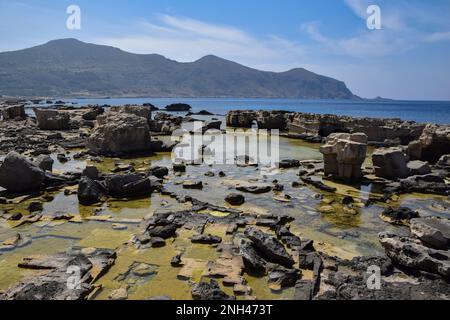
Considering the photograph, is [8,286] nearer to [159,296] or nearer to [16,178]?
[159,296]

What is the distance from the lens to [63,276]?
7.55 m

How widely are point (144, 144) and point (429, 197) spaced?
18.0 meters

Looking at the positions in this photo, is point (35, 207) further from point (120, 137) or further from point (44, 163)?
point (120, 137)

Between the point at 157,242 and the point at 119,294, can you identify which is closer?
the point at 119,294

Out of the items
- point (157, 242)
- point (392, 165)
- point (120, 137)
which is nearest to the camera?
point (157, 242)

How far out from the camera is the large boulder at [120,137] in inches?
936

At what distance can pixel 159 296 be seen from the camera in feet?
22.7

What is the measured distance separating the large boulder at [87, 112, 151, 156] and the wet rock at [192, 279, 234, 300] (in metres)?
17.6

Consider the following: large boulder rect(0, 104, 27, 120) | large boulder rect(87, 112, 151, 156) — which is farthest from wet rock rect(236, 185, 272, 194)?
large boulder rect(0, 104, 27, 120)

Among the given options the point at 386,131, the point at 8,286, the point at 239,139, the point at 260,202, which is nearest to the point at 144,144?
the point at 239,139

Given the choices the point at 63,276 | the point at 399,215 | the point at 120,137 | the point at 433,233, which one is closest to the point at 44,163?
the point at 120,137

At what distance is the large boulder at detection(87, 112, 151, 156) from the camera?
78.0ft

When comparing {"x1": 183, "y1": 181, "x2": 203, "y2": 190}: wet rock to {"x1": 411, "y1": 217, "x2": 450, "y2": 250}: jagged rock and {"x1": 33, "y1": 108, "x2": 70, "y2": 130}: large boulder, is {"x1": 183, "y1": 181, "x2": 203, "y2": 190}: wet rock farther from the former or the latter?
{"x1": 33, "y1": 108, "x2": 70, "y2": 130}: large boulder

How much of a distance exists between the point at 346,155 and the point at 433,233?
786 cm
